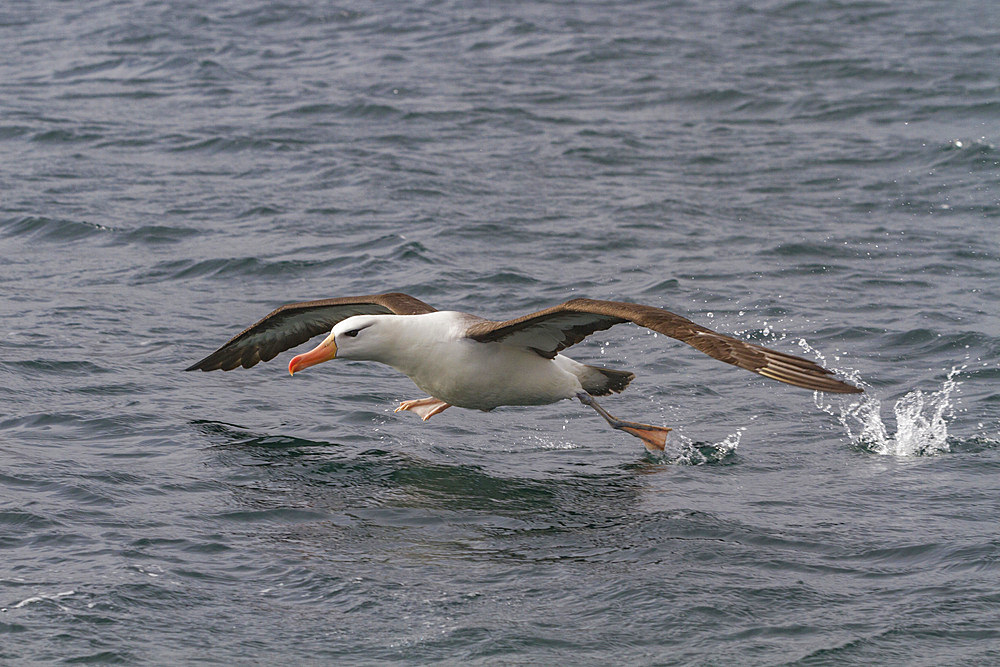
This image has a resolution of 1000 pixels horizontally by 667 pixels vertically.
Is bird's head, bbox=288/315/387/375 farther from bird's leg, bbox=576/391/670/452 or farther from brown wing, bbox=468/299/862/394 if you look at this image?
bird's leg, bbox=576/391/670/452

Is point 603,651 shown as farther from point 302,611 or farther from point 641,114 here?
point 641,114

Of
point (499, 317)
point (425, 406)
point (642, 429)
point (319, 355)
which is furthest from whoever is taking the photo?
point (499, 317)

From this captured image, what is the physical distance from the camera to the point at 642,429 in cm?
947

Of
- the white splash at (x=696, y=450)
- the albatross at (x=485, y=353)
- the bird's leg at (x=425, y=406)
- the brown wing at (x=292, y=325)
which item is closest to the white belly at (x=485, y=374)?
the albatross at (x=485, y=353)

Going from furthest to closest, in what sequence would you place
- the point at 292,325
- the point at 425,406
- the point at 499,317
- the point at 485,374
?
the point at 499,317, the point at 292,325, the point at 425,406, the point at 485,374

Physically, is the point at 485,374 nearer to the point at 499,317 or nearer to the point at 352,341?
the point at 352,341

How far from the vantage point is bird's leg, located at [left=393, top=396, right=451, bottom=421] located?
9883mm

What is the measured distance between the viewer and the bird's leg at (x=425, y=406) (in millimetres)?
9883

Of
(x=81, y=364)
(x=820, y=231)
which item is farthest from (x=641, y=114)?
(x=81, y=364)

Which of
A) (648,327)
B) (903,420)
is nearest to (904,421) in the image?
(903,420)

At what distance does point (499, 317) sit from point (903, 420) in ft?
13.3

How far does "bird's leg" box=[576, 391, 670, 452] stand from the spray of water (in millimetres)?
1379

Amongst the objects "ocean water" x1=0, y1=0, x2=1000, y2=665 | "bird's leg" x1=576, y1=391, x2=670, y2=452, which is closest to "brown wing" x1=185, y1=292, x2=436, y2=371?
"ocean water" x1=0, y1=0, x2=1000, y2=665

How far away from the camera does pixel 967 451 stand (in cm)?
902
